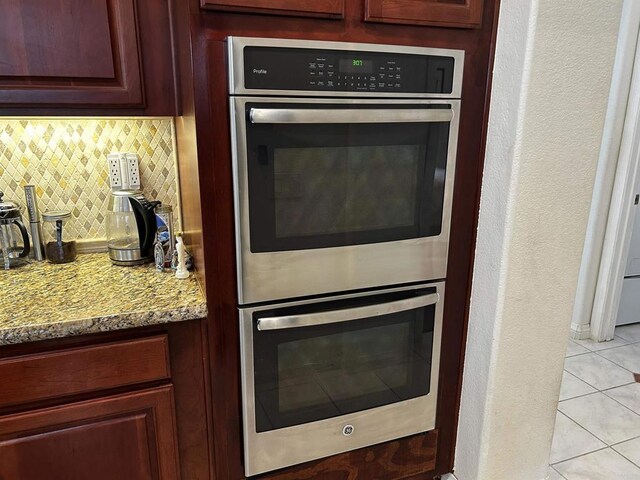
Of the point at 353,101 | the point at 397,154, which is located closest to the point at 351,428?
the point at 397,154

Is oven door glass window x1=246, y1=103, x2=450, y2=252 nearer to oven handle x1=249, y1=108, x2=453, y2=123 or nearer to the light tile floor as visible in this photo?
oven handle x1=249, y1=108, x2=453, y2=123

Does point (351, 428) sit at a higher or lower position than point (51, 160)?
lower

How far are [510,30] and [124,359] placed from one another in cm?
133

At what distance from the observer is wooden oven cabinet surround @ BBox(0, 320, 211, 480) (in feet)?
3.78

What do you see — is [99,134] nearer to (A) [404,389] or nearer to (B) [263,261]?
(B) [263,261]

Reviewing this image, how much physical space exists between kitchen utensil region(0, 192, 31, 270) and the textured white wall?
1.49 meters

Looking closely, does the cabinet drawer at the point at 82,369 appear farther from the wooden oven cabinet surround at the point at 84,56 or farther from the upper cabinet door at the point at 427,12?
the upper cabinet door at the point at 427,12

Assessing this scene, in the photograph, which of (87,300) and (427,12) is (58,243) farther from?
(427,12)

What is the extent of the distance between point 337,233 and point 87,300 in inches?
27.1

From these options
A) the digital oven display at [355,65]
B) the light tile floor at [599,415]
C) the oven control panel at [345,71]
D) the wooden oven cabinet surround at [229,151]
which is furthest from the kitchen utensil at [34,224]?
the light tile floor at [599,415]

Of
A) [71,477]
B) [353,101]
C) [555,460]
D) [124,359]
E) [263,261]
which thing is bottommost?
[555,460]

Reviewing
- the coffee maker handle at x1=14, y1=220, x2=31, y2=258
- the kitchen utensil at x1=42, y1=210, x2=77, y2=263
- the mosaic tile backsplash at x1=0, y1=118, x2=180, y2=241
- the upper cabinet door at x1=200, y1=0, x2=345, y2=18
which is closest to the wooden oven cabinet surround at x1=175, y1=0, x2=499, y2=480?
the upper cabinet door at x1=200, y1=0, x2=345, y2=18

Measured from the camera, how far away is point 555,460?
192 centimetres

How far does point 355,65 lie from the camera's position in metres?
1.20
